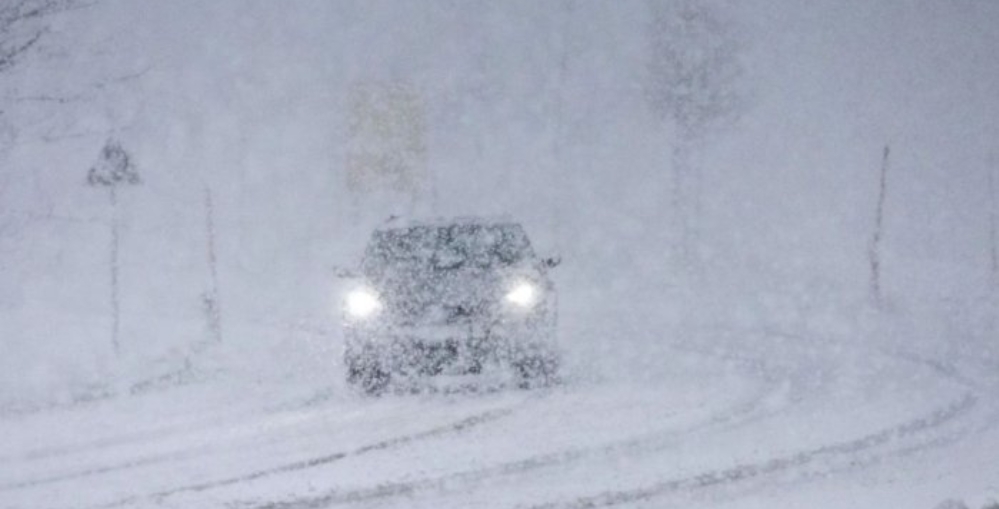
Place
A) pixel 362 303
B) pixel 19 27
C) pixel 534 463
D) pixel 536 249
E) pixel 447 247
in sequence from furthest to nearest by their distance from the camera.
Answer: pixel 536 249 → pixel 19 27 → pixel 447 247 → pixel 362 303 → pixel 534 463

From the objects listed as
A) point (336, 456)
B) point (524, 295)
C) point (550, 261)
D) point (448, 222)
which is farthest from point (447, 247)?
point (336, 456)

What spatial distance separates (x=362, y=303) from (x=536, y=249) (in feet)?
120

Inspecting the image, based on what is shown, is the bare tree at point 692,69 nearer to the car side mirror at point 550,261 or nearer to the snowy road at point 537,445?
the snowy road at point 537,445

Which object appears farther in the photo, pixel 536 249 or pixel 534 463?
pixel 536 249

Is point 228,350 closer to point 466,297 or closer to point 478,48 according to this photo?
point 466,297

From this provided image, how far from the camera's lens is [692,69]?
136 feet

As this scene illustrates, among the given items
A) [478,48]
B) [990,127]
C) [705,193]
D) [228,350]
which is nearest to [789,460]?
[228,350]

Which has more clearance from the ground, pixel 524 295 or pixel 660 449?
pixel 524 295

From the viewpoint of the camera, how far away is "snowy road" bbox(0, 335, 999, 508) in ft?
24.4

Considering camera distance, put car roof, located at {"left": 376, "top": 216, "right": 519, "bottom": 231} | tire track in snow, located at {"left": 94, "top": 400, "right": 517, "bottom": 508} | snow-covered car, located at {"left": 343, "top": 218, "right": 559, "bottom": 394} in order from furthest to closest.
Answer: car roof, located at {"left": 376, "top": 216, "right": 519, "bottom": 231}
snow-covered car, located at {"left": 343, "top": 218, "right": 559, "bottom": 394}
tire track in snow, located at {"left": 94, "top": 400, "right": 517, "bottom": 508}

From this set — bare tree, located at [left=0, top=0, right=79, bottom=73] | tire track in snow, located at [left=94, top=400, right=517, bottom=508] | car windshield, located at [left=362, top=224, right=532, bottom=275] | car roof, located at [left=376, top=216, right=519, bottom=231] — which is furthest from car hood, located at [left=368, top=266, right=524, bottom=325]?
bare tree, located at [left=0, top=0, right=79, bottom=73]

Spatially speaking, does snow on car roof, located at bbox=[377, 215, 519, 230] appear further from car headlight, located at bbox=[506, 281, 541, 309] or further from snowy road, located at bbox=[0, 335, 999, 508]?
snowy road, located at bbox=[0, 335, 999, 508]

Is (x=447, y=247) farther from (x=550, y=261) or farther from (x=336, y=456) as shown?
(x=336, y=456)

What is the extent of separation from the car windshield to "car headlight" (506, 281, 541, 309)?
1.37 ft
